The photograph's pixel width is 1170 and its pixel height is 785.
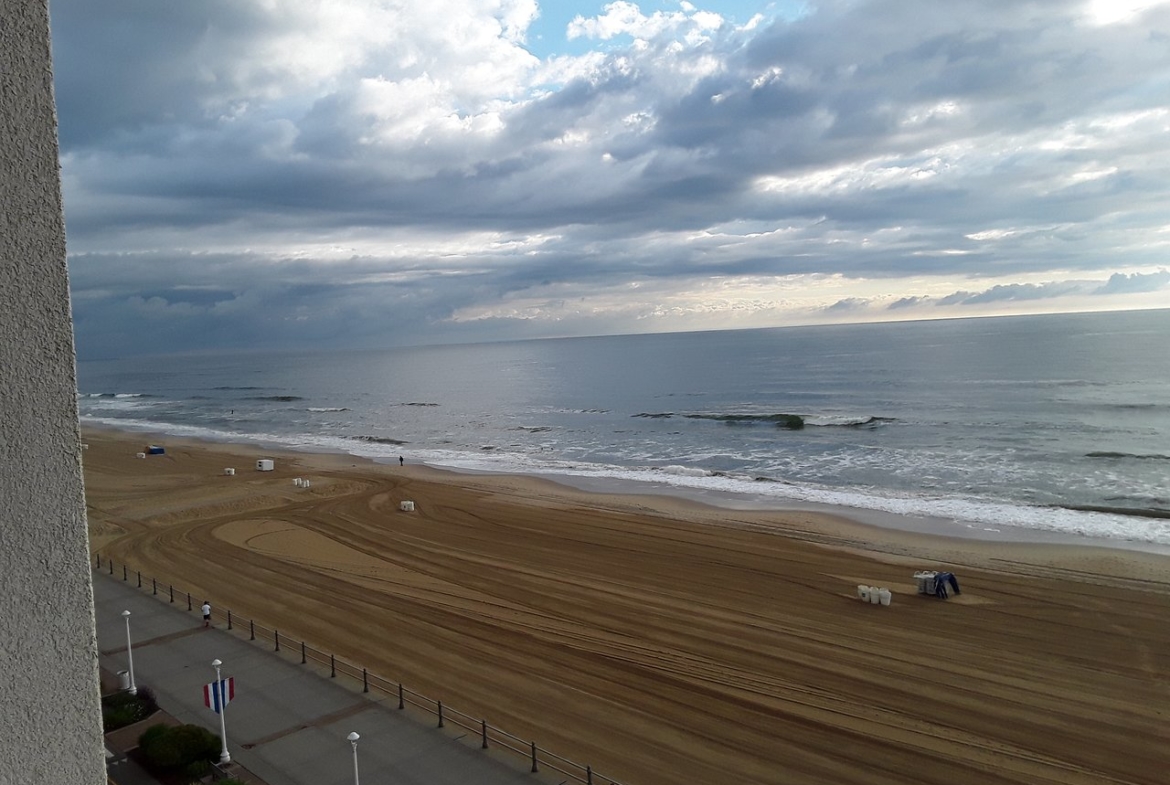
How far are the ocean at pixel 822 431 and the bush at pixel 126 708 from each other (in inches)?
1029

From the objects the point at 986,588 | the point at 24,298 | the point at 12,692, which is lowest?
the point at 986,588

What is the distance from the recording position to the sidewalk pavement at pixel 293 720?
38.5ft

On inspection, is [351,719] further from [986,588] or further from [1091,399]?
[1091,399]

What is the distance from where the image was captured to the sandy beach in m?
13.6

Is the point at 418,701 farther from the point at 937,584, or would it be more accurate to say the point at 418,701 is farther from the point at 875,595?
the point at 937,584

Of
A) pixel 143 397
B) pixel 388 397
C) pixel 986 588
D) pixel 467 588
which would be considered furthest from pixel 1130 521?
pixel 143 397

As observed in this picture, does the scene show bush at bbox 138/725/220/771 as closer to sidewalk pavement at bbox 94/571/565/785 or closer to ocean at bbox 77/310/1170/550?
sidewalk pavement at bbox 94/571/565/785

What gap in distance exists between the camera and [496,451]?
A: 55750 millimetres

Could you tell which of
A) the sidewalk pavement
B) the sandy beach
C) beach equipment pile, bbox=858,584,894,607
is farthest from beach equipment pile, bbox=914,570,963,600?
the sidewalk pavement

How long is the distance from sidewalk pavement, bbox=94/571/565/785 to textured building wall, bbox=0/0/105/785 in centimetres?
981

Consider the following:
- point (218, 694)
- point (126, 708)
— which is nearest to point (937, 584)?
point (218, 694)

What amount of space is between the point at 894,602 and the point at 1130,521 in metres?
15.8

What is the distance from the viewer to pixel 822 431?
56719 millimetres

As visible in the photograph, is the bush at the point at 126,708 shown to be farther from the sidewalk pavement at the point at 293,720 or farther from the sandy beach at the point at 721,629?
the sandy beach at the point at 721,629
